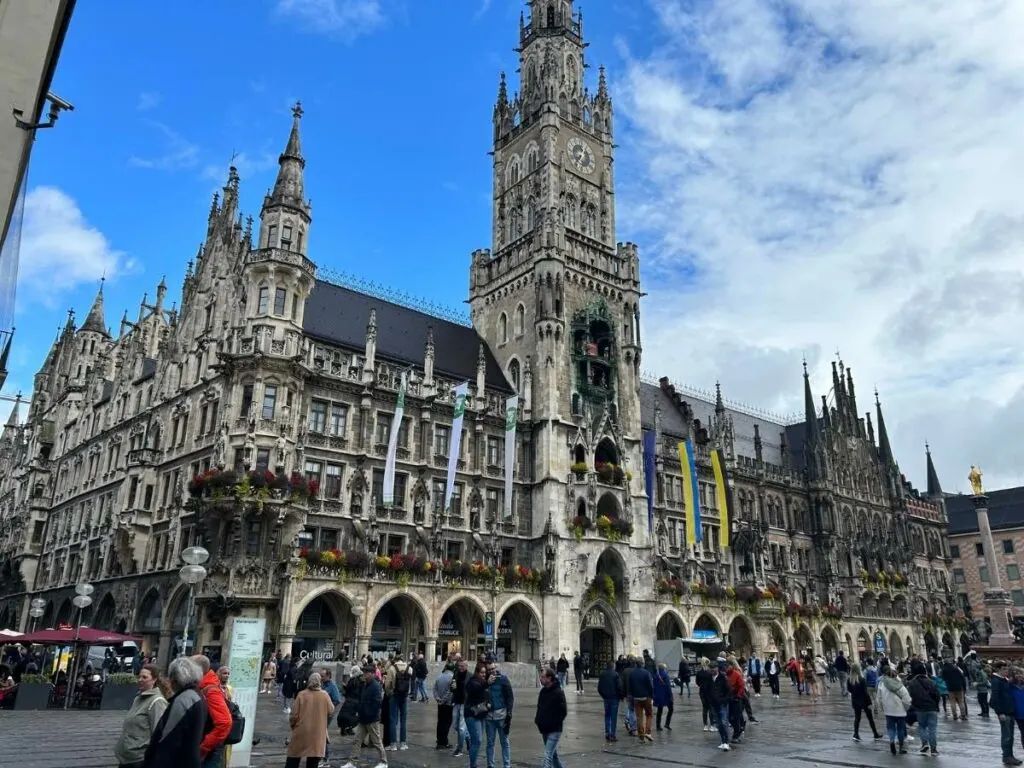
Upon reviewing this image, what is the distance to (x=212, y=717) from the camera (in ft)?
27.1

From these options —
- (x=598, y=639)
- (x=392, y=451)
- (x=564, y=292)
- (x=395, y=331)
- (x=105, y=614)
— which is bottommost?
(x=598, y=639)

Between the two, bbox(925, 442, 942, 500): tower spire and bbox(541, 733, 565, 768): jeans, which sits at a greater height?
bbox(925, 442, 942, 500): tower spire

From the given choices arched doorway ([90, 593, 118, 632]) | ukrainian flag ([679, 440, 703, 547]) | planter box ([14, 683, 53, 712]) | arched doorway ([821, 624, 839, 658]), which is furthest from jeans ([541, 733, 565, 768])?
arched doorway ([821, 624, 839, 658])

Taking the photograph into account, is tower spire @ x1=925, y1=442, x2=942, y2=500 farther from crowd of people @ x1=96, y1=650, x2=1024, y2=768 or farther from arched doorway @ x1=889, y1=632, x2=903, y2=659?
crowd of people @ x1=96, y1=650, x2=1024, y2=768

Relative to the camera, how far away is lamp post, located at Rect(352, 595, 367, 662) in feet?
121

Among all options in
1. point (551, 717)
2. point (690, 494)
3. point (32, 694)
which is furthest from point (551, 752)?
point (690, 494)

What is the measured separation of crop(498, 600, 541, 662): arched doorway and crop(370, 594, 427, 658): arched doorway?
19.2ft

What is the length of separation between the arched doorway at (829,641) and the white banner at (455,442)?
3729cm

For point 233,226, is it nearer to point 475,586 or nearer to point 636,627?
point 475,586

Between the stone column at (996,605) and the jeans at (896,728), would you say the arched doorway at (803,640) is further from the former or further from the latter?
the jeans at (896,728)

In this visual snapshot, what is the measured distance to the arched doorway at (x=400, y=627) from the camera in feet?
131

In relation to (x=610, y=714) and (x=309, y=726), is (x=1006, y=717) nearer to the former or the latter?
(x=610, y=714)

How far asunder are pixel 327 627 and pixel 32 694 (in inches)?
577

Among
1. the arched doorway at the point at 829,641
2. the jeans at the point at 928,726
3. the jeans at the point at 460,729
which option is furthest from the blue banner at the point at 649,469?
the jeans at the point at 460,729
